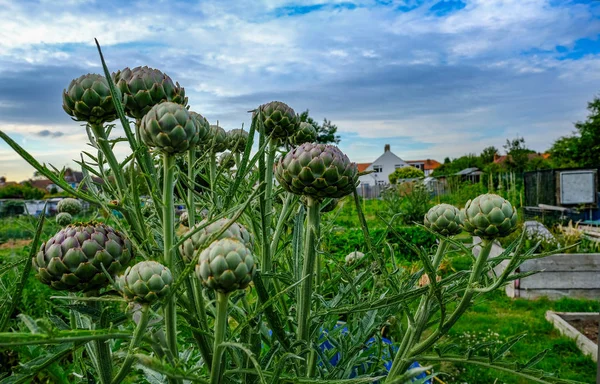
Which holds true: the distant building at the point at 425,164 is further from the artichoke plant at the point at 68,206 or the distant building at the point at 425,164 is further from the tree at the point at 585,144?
the artichoke plant at the point at 68,206

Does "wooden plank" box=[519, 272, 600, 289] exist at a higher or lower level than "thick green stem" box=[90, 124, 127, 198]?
lower

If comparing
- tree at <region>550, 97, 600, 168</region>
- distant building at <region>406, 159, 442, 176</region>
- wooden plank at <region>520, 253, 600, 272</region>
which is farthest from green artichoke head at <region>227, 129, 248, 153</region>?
distant building at <region>406, 159, 442, 176</region>

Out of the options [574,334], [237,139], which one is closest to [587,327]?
[574,334]

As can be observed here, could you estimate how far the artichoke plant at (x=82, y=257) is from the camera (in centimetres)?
64

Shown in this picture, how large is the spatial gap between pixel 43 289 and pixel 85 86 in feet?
10.2

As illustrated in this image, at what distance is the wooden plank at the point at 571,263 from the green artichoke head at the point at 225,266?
14.1 feet

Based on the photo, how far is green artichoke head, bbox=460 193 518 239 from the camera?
86 cm

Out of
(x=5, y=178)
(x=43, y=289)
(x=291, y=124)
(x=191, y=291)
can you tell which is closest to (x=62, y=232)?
(x=191, y=291)

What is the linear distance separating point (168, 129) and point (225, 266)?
0.71 ft

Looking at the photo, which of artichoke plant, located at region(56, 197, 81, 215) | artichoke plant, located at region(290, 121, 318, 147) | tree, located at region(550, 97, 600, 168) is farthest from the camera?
tree, located at region(550, 97, 600, 168)

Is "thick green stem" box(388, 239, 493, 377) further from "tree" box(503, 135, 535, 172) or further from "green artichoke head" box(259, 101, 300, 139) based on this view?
"tree" box(503, 135, 535, 172)

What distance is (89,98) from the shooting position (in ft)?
2.41

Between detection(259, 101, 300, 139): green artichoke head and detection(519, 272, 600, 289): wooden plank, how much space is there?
394cm

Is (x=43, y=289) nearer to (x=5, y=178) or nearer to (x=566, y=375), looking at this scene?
(x=566, y=375)
